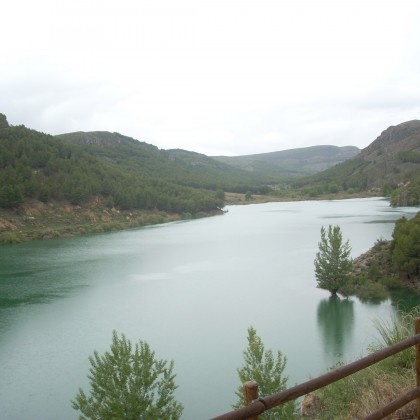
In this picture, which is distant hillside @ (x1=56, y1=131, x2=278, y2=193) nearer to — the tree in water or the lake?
the lake

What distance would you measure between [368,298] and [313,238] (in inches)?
1070

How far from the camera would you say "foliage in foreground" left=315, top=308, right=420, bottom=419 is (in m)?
5.44

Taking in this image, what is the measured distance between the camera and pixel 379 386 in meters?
5.71

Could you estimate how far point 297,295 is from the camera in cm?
3144

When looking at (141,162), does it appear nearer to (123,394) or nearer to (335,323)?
(335,323)

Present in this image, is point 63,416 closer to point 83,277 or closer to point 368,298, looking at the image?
point 368,298

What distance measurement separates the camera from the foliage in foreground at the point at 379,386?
5.44 metres

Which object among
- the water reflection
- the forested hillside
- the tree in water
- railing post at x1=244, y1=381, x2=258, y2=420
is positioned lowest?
the water reflection

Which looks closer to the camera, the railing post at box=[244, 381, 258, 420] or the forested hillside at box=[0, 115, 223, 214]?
the railing post at box=[244, 381, 258, 420]

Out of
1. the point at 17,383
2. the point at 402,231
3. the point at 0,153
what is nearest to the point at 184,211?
the point at 0,153

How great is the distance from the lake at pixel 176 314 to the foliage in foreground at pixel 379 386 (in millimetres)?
5163

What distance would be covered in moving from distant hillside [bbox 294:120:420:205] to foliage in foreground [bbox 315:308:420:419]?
106 meters

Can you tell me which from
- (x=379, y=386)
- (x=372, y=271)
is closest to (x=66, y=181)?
(x=372, y=271)

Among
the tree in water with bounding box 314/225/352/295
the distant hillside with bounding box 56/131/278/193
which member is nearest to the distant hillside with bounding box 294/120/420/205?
the distant hillside with bounding box 56/131/278/193
